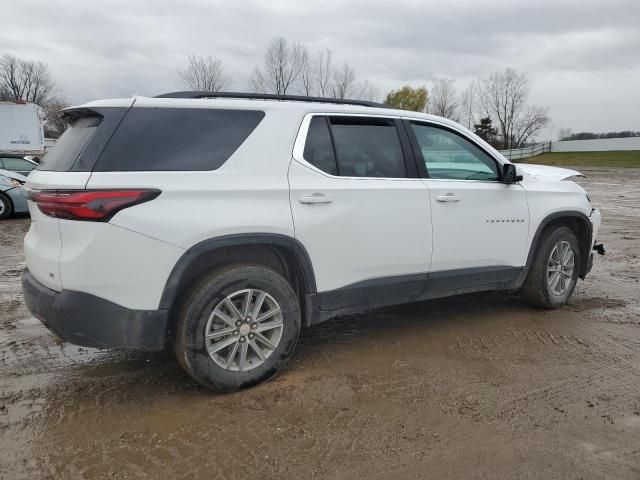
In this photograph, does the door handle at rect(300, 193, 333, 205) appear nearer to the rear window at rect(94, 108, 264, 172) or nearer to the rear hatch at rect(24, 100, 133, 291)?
the rear window at rect(94, 108, 264, 172)

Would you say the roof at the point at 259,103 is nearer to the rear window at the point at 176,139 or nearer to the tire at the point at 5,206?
the rear window at the point at 176,139

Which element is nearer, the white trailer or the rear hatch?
the rear hatch

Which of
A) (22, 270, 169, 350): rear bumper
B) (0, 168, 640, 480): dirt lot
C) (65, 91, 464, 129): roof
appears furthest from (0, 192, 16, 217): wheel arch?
(22, 270, 169, 350): rear bumper

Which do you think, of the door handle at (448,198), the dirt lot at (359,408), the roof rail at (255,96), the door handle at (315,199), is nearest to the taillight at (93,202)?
the roof rail at (255,96)

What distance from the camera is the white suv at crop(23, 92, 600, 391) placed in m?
2.97

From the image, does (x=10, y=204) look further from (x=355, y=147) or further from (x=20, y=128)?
(x=20, y=128)

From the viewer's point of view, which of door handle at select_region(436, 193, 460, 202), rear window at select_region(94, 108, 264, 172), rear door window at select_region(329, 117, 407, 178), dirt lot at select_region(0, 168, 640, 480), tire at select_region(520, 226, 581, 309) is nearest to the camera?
dirt lot at select_region(0, 168, 640, 480)

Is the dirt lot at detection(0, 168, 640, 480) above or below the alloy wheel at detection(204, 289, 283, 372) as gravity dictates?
below

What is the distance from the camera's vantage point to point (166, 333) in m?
3.17

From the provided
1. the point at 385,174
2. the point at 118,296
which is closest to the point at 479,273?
the point at 385,174

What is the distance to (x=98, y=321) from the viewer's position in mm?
2973

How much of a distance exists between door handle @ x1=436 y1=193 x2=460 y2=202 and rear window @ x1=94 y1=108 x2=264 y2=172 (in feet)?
5.01

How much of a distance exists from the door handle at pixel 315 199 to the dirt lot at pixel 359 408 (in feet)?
3.98

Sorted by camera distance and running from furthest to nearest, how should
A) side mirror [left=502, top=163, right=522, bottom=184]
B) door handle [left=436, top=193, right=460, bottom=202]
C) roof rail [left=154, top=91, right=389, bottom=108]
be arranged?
side mirror [left=502, top=163, right=522, bottom=184], door handle [left=436, top=193, right=460, bottom=202], roof rail [left=154, top=91, right=389, bottom=108]
